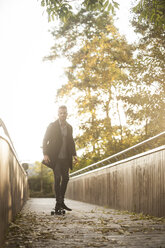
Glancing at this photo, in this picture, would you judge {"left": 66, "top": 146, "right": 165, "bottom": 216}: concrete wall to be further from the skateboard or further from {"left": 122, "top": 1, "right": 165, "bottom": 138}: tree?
{"left": 122, "top": 1, "right": 165, "bottom": 138}: tree

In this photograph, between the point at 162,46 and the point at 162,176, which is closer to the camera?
the point at 162,176

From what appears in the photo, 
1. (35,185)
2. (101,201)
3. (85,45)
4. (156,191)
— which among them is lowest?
(35,185)

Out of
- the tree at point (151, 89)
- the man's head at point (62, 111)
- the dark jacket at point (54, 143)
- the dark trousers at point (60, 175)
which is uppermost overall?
the tree at point (151, 89)

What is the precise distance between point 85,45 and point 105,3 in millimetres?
19024

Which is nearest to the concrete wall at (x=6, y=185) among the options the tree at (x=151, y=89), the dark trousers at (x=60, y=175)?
the dark trousers at (x=60, y=175)

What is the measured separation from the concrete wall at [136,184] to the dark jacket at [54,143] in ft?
3.76

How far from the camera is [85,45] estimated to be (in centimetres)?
2542

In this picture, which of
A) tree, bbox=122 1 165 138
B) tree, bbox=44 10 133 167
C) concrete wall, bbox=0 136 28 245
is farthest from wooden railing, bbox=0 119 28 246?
tree, bbox=44 10 133 167

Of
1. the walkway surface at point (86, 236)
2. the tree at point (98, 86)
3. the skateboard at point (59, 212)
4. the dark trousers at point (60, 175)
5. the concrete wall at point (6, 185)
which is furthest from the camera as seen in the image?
the tree at point (98, 86)

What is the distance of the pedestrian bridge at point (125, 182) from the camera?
4.14 meters

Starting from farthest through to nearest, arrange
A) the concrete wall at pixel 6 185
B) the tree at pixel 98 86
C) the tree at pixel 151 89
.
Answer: the tree at pixel 98 86 < the tree at pixel 151 89 < the concrete wall at pixel 6 185

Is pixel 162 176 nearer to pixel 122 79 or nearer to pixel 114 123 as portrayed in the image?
pixel 122 79

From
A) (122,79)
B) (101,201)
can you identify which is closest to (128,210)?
(101,201)

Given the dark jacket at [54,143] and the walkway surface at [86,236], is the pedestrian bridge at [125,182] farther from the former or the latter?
the dark jacket at [54,143]
